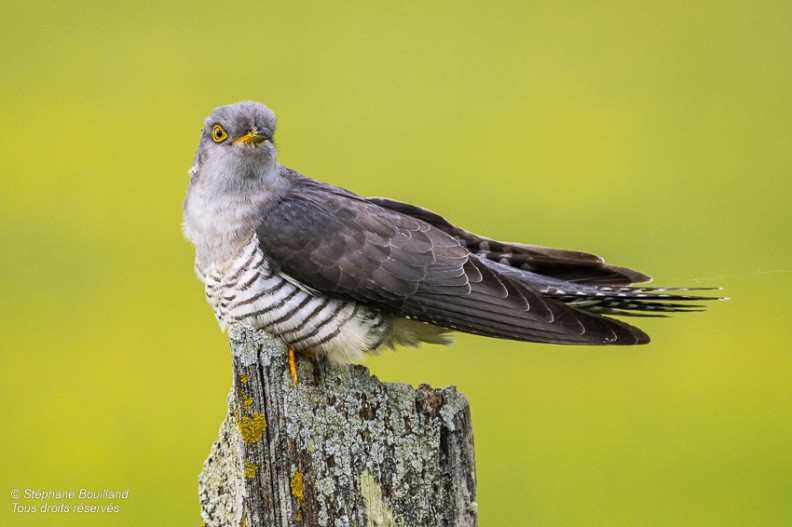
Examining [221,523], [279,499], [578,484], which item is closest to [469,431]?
[279,499]

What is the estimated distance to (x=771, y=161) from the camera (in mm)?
7715

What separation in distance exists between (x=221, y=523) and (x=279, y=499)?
33 cm

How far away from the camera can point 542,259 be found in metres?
4.05

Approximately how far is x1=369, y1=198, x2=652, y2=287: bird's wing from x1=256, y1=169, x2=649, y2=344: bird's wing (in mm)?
335

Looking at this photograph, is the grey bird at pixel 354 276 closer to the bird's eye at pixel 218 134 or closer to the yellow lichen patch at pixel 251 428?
the bird's eye at pixel 218 134

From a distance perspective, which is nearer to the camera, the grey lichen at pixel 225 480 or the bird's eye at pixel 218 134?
the grey lichen at pixel 225 480

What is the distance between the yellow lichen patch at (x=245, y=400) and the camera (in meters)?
2.84

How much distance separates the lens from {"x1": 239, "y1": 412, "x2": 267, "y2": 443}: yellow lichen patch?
2.82 m

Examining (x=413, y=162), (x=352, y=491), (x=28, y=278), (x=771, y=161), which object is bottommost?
(x=352, y=491)

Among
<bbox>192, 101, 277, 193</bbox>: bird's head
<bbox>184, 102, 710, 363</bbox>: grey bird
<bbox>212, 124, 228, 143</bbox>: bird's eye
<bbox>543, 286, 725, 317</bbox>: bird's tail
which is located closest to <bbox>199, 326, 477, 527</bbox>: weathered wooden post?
<bbox>184, 102, 710, 363</bbox>: grey bird

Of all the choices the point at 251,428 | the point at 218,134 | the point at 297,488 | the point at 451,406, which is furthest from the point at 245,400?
the point at 218,134

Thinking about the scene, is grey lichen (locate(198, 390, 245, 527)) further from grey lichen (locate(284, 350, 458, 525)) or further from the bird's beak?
the bird's beak

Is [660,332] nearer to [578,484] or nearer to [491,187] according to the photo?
[578,484]

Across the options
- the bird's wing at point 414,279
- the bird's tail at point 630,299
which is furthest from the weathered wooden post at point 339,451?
the bird's tail at point 630,299
